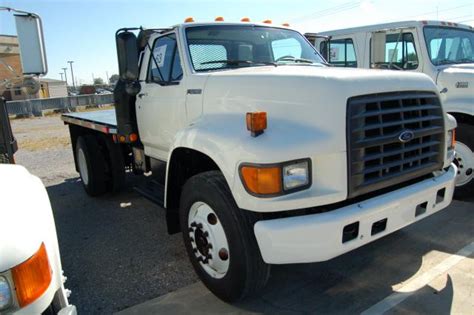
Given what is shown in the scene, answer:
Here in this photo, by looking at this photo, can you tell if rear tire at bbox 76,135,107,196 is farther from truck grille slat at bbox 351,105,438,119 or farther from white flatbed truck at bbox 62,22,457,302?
truck grille slat at bbox 351,105,438,119

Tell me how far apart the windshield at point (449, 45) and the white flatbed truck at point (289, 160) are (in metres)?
2.67

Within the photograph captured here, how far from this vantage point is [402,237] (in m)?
4.14

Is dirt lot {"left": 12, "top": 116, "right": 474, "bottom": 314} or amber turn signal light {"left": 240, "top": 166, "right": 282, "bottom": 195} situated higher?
amber turn signal light {"left": 240, "top": 166, "right": 282, "bottom": 195}

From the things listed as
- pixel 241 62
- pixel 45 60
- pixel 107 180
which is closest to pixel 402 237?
pixel 241 62

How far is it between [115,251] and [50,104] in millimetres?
28690

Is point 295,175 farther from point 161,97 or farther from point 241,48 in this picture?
point 161,97

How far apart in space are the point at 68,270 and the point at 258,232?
2247 mm

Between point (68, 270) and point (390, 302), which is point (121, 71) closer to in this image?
point (68, 270)

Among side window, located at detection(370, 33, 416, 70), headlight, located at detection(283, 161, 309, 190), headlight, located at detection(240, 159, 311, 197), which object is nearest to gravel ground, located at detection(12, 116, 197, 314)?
headlight, located at detection(240, 159, 311, 197)

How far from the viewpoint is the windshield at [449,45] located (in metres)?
5.80

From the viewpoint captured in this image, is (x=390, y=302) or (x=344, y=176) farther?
(x=390, y=302)

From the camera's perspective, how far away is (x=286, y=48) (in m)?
4.35

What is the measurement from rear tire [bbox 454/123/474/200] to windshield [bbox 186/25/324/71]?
224 centimetres

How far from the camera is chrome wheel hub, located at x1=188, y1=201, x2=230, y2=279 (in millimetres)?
3002
